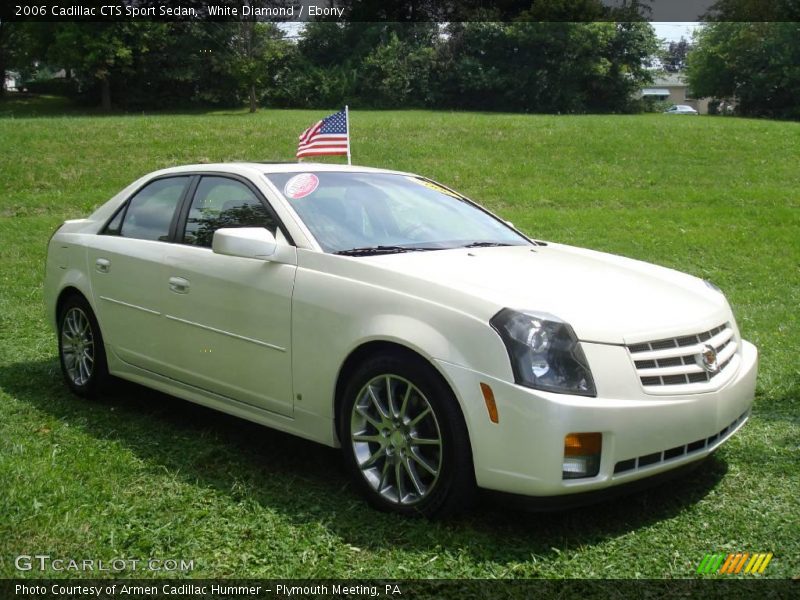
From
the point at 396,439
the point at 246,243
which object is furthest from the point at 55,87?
the point at 396,439

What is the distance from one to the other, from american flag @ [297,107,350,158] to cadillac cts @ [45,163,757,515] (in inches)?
253

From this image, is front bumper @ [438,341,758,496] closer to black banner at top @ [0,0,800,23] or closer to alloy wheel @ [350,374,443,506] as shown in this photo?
alloy wheel @ [350,374,443,506]

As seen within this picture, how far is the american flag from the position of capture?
1181cm

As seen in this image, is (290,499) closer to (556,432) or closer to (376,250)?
(376,250)

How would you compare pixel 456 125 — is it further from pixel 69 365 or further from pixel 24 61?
pixel 24 61

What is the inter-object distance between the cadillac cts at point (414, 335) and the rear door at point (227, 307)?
0.04ft

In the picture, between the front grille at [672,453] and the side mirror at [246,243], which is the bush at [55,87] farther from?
the front grille at [672,453]

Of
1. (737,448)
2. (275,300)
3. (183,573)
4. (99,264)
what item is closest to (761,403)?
(737,448)

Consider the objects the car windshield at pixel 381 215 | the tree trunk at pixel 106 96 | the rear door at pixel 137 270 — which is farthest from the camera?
the tree trunk at pixel 106 96

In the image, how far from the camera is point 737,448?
15.2ft

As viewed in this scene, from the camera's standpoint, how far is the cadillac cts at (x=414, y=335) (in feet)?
11.0

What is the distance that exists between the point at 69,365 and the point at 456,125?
23.1 meters

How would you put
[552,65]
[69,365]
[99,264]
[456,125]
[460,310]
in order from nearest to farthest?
1. [460,310]
2. [99,264]
3. [69,365]
4. [456,125]
5. [552,65]

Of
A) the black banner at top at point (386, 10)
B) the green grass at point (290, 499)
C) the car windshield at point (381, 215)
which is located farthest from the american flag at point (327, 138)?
the black banner at top at point (386, 10)
